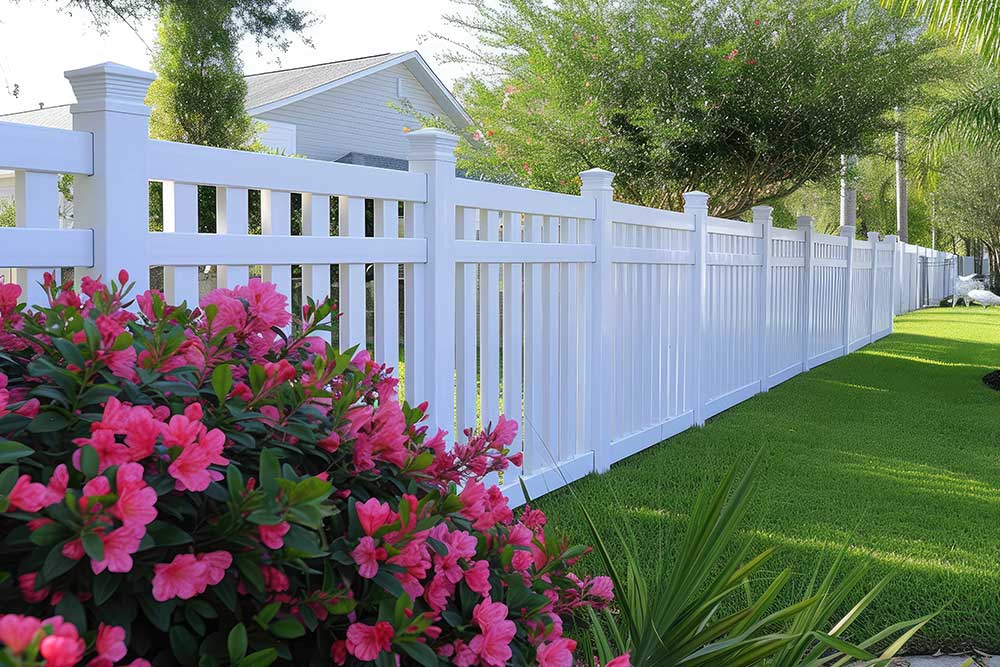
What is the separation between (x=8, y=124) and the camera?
223 cm

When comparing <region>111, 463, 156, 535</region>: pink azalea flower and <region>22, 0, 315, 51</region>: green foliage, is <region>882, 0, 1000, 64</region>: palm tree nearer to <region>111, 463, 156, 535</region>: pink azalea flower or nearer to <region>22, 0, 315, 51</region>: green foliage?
<region>22, 0, 315, 51</region>: green foliage

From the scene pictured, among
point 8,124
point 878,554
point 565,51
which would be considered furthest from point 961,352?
point 8,124

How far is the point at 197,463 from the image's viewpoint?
109 centimetres

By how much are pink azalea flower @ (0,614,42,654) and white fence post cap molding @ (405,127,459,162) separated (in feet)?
10.2

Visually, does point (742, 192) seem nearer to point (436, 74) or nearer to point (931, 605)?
point (931, 605)

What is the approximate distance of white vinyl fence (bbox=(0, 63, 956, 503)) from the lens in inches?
96.1

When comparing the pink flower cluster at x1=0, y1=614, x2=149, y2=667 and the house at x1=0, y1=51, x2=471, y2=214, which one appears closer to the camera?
the pink flower cluster at x1=0, y1=614, x2=149, y2=667

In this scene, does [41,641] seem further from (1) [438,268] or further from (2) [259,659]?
(1) [438,268]

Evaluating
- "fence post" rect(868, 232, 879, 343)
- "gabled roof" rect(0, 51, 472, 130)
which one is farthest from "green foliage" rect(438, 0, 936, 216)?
"gabled roof" rect(0, 51, 472, 130)

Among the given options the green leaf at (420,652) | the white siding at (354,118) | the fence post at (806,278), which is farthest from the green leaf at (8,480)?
the white siding at (354,118)

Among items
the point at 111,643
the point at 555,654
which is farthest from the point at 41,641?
the point at 555,654

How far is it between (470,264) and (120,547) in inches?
127

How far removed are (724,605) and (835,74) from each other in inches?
308

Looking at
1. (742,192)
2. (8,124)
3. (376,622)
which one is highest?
(742,192)
